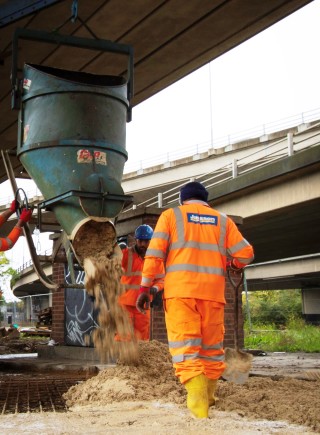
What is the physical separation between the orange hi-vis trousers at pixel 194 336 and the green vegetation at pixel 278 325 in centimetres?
1046

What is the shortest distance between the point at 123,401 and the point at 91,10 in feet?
14.1

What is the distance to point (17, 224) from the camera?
5.79m

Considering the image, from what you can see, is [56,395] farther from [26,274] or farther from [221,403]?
[26,274]

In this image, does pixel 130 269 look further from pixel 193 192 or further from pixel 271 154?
pixel 271 154

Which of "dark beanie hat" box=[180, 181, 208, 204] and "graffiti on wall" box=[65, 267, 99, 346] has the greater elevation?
"dark beanie hat" box=[180, 181, 208, 204]

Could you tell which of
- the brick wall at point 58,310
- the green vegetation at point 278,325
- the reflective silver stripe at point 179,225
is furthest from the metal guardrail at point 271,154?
the reflective silver stripe at point 179,225

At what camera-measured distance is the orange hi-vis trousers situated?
13.3 feet

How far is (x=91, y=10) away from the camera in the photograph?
647cm

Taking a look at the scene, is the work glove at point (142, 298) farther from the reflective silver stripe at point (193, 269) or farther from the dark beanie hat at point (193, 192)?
the dark beanie hat at point (193, 192)

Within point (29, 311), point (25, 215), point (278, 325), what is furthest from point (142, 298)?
point (29, 311)

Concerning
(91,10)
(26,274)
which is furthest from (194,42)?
(26,274)

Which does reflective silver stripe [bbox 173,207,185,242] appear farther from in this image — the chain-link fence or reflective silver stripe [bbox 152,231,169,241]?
the chain-link fence

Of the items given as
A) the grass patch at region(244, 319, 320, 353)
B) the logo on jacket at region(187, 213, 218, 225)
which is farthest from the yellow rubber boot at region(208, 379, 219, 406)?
the grass patch at region(244, 319, 320, 353)

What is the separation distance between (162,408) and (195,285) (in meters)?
1.08
